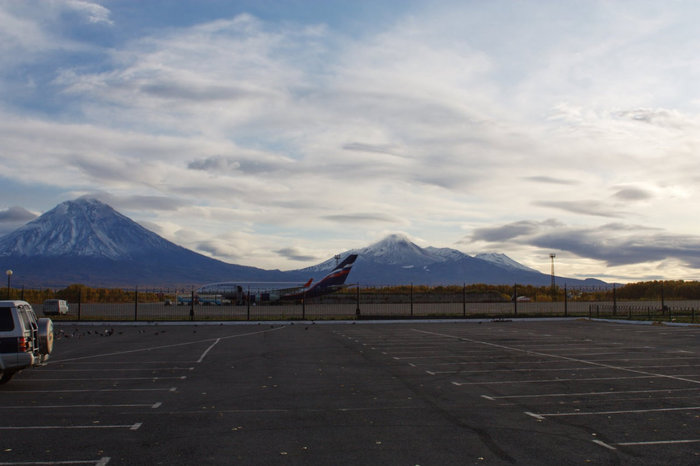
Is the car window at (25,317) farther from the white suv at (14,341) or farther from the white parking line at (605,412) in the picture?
the white parking line at (605,412)

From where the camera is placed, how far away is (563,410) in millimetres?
11758

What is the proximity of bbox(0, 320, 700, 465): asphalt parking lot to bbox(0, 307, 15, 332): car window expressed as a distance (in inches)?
57.7

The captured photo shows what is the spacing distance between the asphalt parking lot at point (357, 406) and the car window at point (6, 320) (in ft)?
4.81

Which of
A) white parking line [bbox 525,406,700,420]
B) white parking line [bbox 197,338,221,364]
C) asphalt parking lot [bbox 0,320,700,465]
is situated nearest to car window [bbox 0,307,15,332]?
asphalt parking lot [bbox 0,320,700,465]

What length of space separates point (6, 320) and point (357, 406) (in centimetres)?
869

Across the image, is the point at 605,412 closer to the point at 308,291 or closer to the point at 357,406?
the point at 357,406

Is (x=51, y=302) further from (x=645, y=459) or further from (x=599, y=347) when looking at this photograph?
(x=645, y=459)

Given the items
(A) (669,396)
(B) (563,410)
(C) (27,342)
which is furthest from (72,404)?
(A) (669,396)

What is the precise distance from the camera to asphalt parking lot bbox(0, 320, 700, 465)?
28.8 feet

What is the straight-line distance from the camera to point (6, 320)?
14.3 metres

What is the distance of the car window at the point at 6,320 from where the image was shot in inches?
560

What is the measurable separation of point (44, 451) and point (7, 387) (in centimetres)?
690

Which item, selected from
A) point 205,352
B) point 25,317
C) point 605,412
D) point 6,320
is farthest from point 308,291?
point 605,412

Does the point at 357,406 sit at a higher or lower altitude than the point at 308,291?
lower
